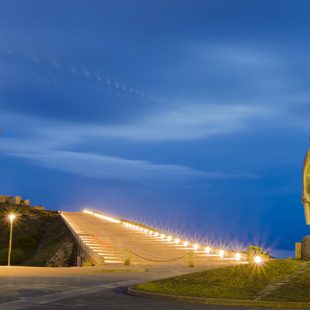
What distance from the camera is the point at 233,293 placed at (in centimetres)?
2002

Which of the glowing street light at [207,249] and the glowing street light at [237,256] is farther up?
the glowing street light at [207,249]

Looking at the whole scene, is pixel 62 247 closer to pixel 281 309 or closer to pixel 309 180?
pixel 309 180

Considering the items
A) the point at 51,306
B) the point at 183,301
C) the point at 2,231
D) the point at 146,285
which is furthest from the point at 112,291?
the point at 2,231

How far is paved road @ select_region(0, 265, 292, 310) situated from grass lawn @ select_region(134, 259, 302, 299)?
4.92 feet

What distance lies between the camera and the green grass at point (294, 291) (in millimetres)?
18828

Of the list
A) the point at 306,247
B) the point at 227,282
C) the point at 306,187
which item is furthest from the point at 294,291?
the point at 306,247

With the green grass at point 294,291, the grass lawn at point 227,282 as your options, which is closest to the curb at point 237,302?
the grass lawn at point 227,282

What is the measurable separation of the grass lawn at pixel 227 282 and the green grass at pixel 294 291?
44cm

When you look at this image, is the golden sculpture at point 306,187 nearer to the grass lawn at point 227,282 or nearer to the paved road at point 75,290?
the grass lawn at point 227,282

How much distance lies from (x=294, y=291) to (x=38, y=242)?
8257cm

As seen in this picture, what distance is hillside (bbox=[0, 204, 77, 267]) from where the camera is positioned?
66.0m

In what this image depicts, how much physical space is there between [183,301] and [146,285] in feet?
11.9

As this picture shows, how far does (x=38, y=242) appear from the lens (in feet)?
323

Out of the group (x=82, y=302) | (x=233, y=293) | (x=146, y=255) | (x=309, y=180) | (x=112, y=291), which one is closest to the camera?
(x=82, y=302)
